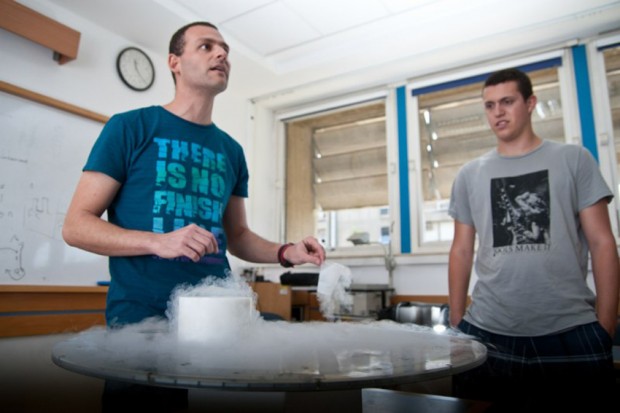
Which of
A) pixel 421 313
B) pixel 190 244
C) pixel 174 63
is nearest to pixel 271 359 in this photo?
pixel 190 244

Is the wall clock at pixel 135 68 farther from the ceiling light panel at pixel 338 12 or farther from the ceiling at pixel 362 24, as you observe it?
the ceiling light panel at pixel 338 12

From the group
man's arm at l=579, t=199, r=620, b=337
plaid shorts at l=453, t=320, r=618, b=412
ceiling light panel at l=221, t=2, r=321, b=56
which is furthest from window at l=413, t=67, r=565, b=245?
plaid shorts at l=453, t=320, r=618, b=412

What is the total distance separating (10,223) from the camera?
254cm

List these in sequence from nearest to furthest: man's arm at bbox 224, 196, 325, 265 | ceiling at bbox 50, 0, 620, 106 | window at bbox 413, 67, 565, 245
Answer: man's arm at bbox 224, 196, 325, 265 → ceiling at bbox 50, 0, 620, 106 → window at bbox 413, 67, 565, 245

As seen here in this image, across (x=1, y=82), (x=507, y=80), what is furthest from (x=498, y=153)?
(x=1, y=82)

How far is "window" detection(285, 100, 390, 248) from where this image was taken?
4.31 meters

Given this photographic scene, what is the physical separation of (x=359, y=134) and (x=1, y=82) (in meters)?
3.02

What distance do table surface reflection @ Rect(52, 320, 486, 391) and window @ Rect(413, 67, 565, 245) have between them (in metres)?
3.23

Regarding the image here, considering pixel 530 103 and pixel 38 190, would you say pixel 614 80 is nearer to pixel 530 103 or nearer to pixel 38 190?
pixel 530 103

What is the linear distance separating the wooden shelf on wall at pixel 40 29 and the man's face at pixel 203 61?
1.88 meters

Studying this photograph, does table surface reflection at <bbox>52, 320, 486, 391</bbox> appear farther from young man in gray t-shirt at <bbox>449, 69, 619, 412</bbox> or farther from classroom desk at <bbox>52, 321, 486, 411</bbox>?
young man in gray t-shirt at <bbox>449, 69, 619, 412</bbox>

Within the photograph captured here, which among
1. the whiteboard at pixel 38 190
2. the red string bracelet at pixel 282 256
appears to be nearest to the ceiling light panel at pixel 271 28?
the whiteboard at pixel 38 190

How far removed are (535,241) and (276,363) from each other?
1.24 metres

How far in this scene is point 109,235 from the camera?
0.96 metres
